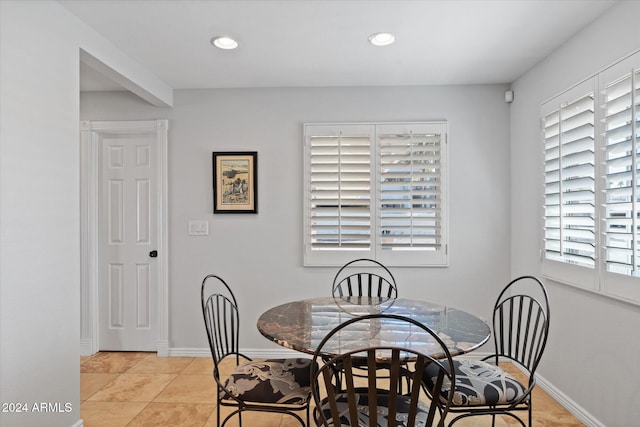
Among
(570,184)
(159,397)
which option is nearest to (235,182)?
(159,397)

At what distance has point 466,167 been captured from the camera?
3.57 metres

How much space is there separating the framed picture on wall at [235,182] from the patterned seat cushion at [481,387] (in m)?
2.24

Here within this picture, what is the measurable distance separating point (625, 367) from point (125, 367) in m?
3.67

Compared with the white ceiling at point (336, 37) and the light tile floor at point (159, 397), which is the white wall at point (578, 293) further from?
the light tile floor at point (159, 397)

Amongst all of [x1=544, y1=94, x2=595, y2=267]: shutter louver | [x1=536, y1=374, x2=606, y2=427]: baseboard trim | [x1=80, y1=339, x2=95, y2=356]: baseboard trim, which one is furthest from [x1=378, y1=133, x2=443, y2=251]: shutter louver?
[x1=80, y1=339, x2=95, y2=356]: baseboard trim

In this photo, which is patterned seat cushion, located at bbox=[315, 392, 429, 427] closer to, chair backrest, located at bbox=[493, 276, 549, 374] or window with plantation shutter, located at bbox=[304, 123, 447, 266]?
chair backrest, located at bbox=[493, 276, 549, 374]

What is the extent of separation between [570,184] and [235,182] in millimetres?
2691

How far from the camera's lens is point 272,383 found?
75.1 inches

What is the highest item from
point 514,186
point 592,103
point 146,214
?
point 592,103

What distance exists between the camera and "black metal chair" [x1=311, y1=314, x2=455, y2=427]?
133cm

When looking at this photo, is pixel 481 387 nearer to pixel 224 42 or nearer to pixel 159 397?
pixel 159 397

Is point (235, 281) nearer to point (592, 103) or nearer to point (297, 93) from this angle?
point (297, 93)

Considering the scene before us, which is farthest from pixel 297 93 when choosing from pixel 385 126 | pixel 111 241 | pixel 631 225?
pixel 631 225

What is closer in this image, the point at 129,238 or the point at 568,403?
the point at 568,403
